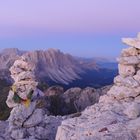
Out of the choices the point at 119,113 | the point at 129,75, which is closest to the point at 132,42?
the point at 129,75

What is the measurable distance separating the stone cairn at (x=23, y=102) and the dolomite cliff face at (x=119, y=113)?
1.83m

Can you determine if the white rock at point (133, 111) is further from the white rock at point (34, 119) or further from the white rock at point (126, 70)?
the white rock at point (34, 119)

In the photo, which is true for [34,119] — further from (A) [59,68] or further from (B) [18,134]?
(A) [59,68]

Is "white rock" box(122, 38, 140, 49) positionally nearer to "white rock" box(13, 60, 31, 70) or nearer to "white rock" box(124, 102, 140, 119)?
"white rock" box(124, 102, 140, 119)

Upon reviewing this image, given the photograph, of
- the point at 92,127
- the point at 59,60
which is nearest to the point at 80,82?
the point at 59,60

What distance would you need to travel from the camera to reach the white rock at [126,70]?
17.4m

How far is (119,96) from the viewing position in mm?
16906

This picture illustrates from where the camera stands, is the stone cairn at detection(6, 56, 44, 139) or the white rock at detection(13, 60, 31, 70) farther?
the white rock at detection(13, 60, 31, 70)

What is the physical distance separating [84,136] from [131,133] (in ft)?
3.89

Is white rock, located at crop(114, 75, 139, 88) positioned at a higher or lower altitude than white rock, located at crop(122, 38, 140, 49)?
lower

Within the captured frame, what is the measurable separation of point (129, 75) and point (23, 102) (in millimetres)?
3559

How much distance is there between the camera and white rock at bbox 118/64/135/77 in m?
17.4

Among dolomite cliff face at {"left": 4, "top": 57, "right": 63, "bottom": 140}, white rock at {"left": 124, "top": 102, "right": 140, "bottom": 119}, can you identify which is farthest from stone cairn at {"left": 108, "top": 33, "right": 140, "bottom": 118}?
dolomite cliff face at {"left": 4, "top": 57, "right": 63, "bottom": 140}

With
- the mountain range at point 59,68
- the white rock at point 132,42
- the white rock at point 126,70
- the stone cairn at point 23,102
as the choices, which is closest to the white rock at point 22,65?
the stone cairn at point 23,102
